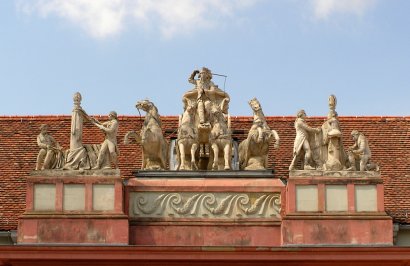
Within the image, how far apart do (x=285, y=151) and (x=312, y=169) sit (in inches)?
166

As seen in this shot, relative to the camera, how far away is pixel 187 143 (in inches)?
1369

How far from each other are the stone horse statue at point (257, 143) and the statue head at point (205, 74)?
1172 mm

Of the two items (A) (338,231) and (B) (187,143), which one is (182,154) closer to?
(B) (187,143)

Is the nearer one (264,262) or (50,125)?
(264,262)

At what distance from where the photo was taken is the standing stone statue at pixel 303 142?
112 feet

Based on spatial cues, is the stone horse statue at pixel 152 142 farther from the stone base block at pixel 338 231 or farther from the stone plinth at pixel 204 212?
the stone base block at pixel 338 231

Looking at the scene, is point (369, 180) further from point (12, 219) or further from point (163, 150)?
point (12, 219)

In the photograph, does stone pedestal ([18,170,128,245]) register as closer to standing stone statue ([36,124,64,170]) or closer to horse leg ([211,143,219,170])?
standing stone statue ([36,124,64,170])

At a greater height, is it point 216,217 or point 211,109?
point 211,109

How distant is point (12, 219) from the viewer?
114ft

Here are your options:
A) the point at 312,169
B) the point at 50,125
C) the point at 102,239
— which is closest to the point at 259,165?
the point at 312,169

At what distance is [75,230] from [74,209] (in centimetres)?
47

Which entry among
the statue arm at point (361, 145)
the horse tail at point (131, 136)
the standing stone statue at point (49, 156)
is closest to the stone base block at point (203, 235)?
the horse tail at point (131, 136)

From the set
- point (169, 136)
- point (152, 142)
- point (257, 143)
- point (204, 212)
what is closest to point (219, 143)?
point (257, 143)
